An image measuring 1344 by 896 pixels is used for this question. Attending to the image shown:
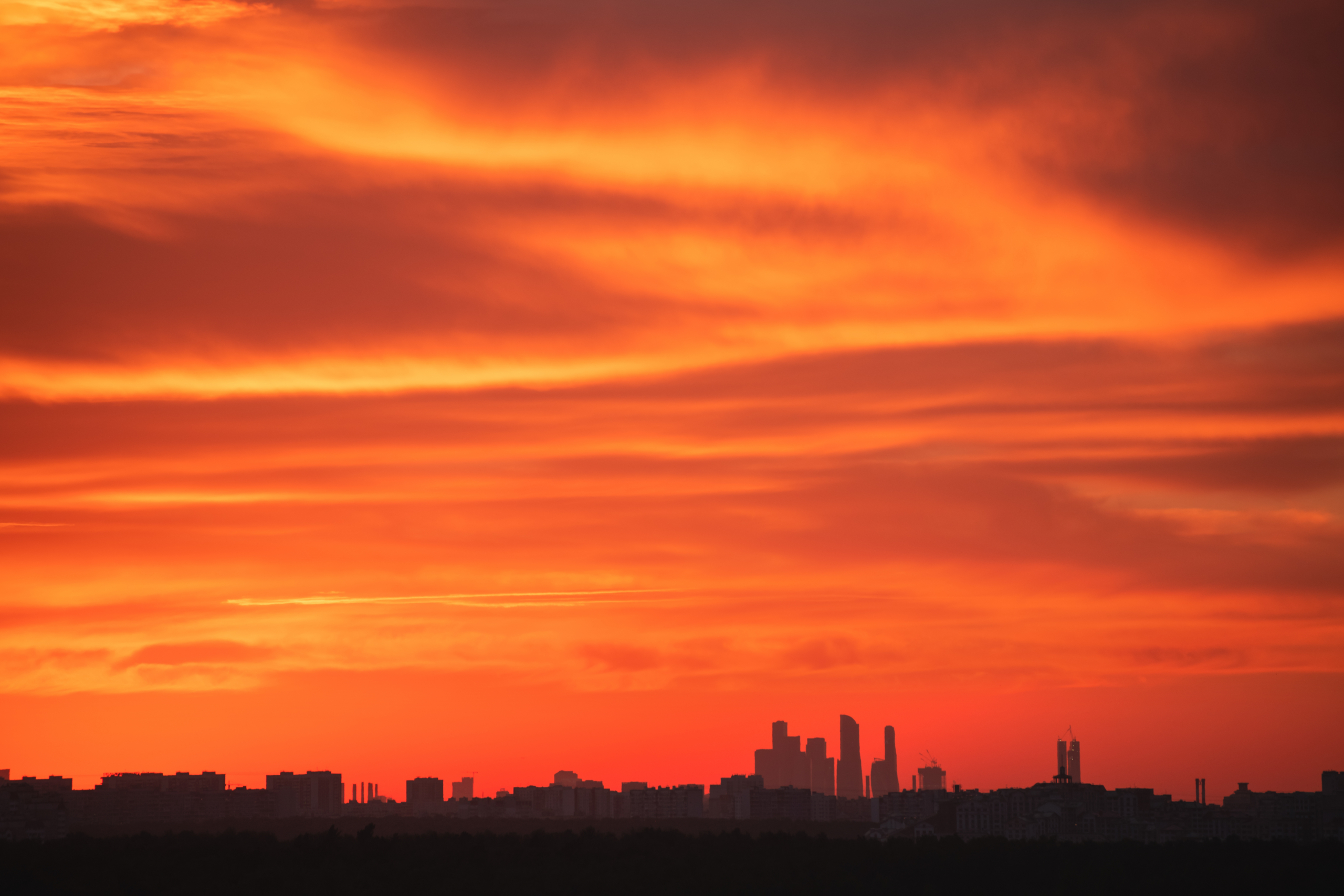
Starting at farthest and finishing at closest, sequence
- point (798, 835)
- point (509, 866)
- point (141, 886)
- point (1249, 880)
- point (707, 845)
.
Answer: point (798, 835)
point (707, 845)
point (509, 866)
point (1249, 880)
point (141, 886)

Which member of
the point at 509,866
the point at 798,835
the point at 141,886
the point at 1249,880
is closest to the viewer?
the point at 141,886

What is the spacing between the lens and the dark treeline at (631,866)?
10331cm

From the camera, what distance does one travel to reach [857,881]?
370 ft

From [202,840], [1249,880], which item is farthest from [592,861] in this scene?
[1249,880]

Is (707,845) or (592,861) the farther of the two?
(707,845)

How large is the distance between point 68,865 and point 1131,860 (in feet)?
273

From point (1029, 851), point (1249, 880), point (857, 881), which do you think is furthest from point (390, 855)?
point (1249, 880)

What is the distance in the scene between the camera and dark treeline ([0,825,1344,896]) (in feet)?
339

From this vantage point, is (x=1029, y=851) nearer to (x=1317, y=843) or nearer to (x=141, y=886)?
(x=1317, y=843)

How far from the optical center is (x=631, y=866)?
11512 cm

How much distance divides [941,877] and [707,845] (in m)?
21.6

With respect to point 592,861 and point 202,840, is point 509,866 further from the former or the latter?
point 202,840

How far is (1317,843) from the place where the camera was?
116m

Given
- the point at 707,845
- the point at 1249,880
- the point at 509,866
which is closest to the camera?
the point at 1249,880
